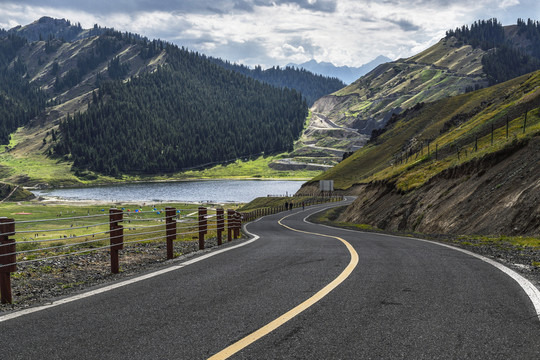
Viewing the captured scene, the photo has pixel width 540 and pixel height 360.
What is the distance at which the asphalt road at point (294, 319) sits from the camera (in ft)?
15.0

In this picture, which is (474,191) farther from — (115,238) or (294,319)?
(294,319)

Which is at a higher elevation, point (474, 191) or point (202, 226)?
point (474, 191)

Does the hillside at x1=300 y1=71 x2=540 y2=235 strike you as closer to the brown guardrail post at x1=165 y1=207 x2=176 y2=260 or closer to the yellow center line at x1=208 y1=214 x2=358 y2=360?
the yellow center line at x1=208 y1=214 x2=358 y2=360

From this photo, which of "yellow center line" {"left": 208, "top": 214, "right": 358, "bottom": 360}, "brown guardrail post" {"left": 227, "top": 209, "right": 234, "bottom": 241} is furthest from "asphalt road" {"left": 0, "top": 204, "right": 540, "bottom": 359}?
"brown guardrail post" {"left": 227, "top": 209, "right": 234, "bottom": 241}

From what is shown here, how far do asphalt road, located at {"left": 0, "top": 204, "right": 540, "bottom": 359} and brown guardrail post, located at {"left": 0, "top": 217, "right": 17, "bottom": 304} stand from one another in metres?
1.50

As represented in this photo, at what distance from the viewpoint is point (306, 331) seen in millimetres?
5156

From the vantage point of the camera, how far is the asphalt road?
459 centimetres

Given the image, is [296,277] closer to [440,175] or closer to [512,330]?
[512,330]

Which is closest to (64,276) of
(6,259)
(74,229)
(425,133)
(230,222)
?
(6,259)

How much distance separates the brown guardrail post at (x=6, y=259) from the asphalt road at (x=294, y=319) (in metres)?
1.50

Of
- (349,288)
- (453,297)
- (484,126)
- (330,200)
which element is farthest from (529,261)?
(330,200)

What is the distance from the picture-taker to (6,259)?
24.4 ft

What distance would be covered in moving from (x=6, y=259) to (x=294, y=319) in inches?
212

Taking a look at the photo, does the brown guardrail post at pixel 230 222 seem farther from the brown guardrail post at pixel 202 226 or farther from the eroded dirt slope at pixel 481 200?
the eroded dirt slope at pixel 481 200
